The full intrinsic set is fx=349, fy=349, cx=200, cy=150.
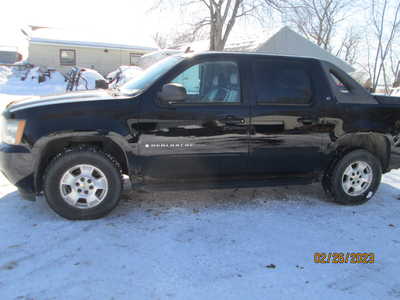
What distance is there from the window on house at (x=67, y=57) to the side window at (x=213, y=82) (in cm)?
2429

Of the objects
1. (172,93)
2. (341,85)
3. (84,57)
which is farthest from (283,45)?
(172,93)

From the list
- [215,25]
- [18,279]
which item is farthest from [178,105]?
[215,25]

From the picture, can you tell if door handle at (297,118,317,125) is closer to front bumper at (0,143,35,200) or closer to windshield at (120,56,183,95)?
windshield at (120,56,183,95)

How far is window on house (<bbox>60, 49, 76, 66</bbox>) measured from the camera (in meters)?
25.6

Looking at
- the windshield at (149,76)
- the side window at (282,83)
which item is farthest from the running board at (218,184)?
the windshield at (149,76)

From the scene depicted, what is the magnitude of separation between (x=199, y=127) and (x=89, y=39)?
81.3 feet

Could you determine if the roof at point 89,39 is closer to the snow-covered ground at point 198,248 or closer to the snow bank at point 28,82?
the snow bank at point 28,82

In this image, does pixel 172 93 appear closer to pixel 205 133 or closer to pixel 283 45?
pixel 205 133

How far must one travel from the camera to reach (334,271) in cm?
304

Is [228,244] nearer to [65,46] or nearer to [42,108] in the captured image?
[42,108]

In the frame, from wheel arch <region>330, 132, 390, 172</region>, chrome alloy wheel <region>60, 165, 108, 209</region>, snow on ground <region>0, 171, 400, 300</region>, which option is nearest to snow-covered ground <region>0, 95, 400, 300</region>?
snow on ground <region>0, 171, 400, 300</region>
